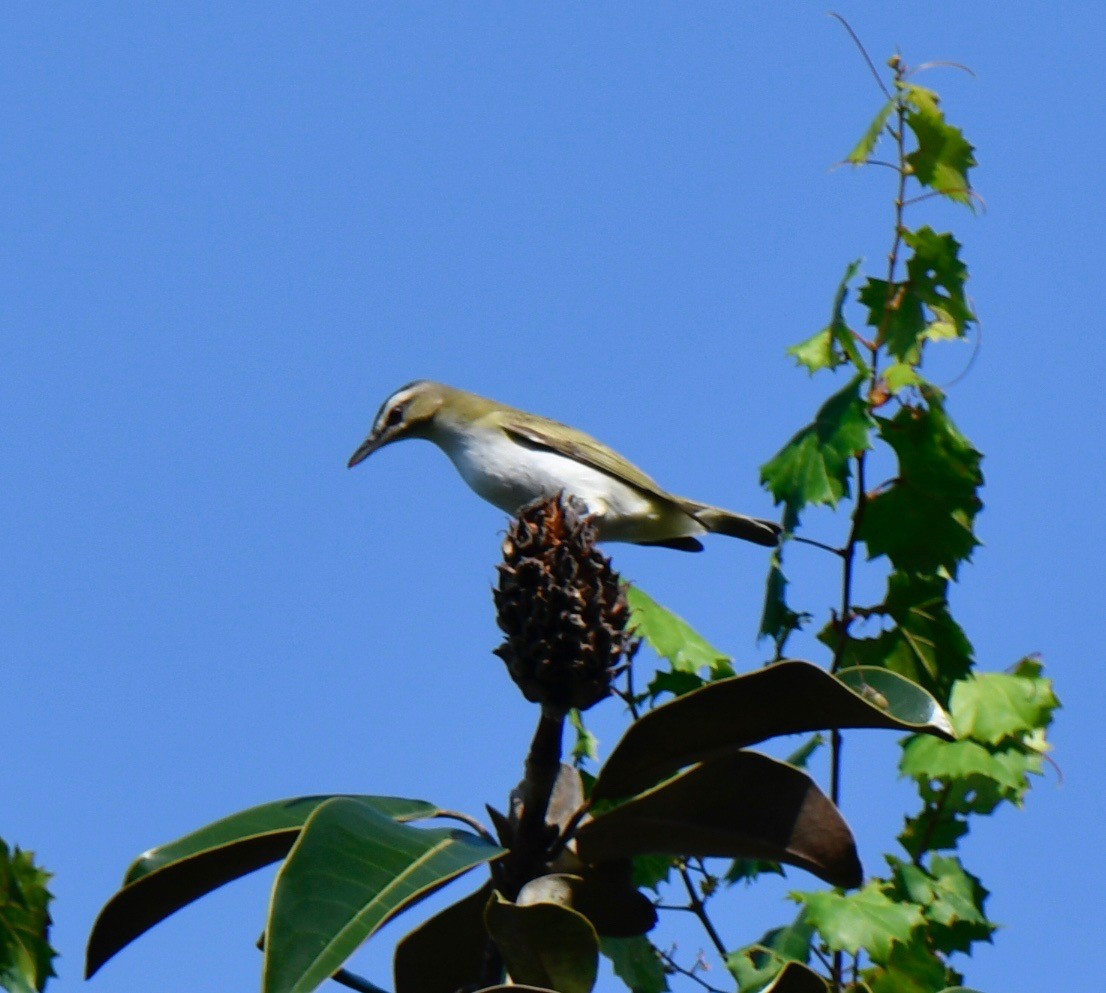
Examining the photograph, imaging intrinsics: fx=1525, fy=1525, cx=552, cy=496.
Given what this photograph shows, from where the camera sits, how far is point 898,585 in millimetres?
3943

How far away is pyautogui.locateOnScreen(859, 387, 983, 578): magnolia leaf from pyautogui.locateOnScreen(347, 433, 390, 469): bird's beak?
2.03 metres

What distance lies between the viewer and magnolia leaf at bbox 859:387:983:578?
4.01 meters

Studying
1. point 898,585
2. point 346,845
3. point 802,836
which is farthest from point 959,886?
point 346,845

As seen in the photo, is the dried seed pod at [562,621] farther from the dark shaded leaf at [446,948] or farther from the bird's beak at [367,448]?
the bird's beak at [367,448]

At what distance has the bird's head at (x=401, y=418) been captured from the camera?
17.8ft

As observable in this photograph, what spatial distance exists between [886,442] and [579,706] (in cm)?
247

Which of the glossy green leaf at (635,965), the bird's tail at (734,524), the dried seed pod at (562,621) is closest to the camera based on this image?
the dried seed pod at (562,621)

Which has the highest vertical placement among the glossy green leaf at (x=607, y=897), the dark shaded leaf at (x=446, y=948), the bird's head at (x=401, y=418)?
the bird's head at (x=401, y=418)

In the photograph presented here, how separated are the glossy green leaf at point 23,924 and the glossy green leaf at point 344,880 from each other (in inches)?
36.8

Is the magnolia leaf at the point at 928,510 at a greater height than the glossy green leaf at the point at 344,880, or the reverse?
the magnolia leaf at the point at 928,510

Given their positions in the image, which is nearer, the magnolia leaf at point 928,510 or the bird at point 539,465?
the magnolia leaf at point 928,510

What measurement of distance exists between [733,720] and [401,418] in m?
3.69

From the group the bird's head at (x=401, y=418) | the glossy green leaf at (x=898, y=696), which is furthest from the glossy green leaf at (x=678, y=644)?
the glossy green leaf at (x=898, y=696)

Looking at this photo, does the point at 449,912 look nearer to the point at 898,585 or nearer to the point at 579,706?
the point at 579,706
